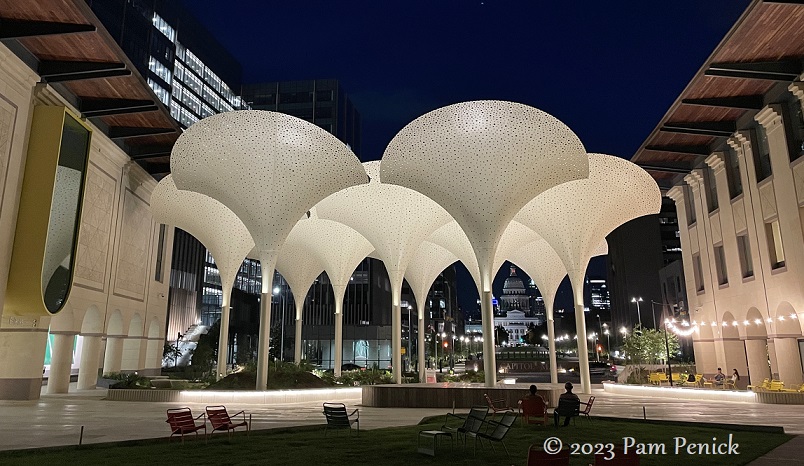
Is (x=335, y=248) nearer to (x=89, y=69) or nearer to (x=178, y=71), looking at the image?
(x=89, y=69)

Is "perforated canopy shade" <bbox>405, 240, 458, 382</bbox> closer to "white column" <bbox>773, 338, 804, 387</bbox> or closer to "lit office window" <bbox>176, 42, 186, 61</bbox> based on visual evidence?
"white column" <bbox>773, 338, 804, 387</bbox>

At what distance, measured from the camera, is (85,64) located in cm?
1953

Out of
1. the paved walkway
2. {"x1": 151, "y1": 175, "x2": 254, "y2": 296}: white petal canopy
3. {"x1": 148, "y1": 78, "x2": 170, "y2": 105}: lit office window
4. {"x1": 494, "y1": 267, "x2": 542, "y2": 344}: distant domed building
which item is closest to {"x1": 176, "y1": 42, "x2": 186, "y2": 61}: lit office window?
{"x1": 148, "y1": 78, "x2": 170, "y2": 105}: lit office window

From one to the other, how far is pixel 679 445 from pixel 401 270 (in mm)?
16639

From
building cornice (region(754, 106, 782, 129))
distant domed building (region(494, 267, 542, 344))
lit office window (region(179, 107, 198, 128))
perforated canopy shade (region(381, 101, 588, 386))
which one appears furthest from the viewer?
distant domed building (region(494, 267, 542, 344))

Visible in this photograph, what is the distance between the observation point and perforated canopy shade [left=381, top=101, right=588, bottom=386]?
55.4ft

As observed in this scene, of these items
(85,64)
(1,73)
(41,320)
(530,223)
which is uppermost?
(85,64)

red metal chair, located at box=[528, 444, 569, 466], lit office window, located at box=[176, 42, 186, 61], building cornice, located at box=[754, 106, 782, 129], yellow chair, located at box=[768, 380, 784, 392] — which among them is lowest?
yellow chair, located at box=[768, 380, 784, 392]

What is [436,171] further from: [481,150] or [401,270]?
[401,270]

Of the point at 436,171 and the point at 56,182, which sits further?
the point at 56,182

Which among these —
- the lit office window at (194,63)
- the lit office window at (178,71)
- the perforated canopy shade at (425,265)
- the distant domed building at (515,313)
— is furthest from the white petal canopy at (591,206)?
the distant domed building at (515,313)

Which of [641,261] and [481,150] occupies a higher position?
[641,261]

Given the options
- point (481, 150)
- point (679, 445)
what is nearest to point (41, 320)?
point (481, 150)

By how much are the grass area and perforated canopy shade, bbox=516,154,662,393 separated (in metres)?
10.8
